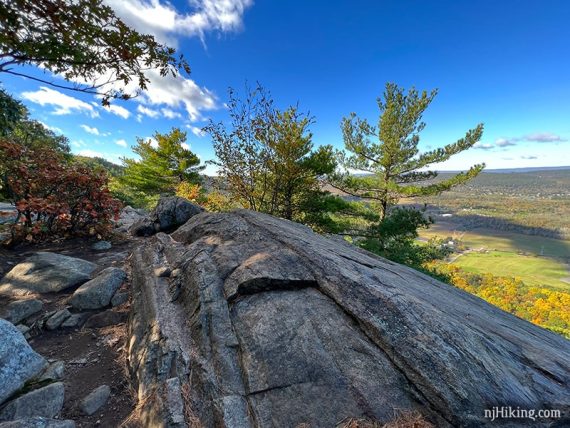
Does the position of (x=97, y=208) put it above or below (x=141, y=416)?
above

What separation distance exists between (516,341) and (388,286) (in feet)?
6.86

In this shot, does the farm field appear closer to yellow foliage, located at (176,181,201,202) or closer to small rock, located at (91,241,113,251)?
yellow foliage, located at (176,181,201,202)

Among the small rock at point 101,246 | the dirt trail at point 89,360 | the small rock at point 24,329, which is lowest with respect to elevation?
the dirt trail at point 89,360

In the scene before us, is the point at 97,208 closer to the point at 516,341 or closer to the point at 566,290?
the point at 516,341

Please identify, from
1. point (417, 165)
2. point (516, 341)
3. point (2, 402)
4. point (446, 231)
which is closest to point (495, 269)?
point (446, 231)

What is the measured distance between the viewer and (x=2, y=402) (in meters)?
2.67

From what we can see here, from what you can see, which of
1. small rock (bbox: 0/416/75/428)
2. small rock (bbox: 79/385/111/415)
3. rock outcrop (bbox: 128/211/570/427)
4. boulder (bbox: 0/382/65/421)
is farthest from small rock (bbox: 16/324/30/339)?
small rock (bbox: 0/416/75/428)

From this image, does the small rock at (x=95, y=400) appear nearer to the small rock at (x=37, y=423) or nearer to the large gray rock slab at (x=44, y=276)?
the small rock at (x=37, y=423)

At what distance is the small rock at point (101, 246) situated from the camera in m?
7.80

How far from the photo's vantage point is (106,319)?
4559mm

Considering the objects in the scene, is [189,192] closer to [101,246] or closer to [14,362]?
[101,246]

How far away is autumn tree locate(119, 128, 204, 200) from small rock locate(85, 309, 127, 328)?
24009mm

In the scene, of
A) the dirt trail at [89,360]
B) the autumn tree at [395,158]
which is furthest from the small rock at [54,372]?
the autumn tree at [395,158]

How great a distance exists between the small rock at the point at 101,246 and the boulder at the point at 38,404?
18.5 ft
